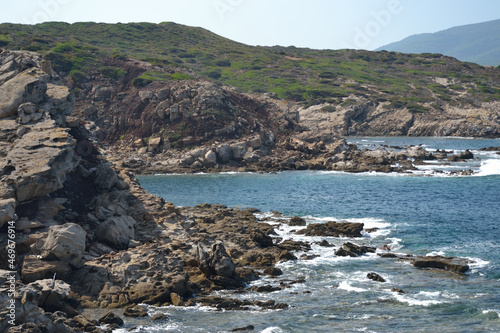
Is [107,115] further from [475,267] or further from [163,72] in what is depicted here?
[475,267]

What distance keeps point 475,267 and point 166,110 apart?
83.0 metres

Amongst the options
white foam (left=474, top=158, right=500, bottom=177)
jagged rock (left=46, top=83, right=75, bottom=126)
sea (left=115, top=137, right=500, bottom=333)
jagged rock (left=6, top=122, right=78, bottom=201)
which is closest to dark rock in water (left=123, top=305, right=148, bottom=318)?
sea (left=115, top=137, right=500, bottom=333)

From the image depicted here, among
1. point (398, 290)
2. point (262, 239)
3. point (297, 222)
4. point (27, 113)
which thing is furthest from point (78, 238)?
point (297, 222)

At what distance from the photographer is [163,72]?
13288 cm

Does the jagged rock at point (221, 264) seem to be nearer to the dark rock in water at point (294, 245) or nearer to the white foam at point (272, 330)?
the white foam at point (272, 330)

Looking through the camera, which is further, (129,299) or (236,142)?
(236,142)

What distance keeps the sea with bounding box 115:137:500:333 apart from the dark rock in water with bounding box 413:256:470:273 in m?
0.59

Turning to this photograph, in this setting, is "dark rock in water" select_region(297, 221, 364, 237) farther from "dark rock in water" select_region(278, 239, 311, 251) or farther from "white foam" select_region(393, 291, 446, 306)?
"white foam" select_region(393, 291, 446, 306)

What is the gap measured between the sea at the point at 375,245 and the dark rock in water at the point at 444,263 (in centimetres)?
59

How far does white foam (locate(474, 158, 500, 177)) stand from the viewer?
84688 millimetres

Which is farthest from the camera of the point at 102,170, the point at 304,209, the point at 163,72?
the point at 163,72

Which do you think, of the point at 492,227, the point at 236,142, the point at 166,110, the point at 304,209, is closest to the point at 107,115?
the point at 166,110

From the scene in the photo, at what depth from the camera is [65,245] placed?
30.8 m

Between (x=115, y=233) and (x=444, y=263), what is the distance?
2335cm
